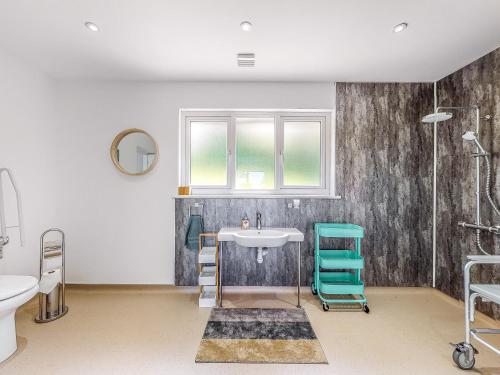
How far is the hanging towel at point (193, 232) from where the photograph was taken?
281 centimetres

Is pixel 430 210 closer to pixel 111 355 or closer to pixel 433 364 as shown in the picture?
pixel 433 364

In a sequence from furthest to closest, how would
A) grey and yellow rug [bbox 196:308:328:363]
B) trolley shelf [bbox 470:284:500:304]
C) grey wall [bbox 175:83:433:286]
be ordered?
grey wall [bbox 175:83:433:286] → grey and yellow rug [bbox 196:308:328:363] → trolley shelf [bbox 470:284:500:304]

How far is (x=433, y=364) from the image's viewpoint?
1.79 meters

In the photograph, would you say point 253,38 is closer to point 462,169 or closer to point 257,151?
point 257,151

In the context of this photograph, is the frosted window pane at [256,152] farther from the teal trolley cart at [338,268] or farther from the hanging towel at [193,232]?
the teal trolley cart at [338,268]

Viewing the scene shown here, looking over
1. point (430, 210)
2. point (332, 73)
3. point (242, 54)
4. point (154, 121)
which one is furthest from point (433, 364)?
point (154, 121)

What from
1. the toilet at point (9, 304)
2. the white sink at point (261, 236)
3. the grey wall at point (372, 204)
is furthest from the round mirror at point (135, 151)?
the toilet at point (9, 304)

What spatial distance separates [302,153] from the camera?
10.1 ft

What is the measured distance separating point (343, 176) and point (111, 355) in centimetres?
273

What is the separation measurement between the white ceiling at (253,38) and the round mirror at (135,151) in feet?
2.13

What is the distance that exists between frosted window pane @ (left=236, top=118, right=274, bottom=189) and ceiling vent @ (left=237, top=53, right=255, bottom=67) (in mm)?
701

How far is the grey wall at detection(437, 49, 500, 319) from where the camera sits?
226 centimetres

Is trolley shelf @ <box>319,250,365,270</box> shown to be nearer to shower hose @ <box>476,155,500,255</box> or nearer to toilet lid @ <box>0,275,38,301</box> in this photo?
shower hose @ <box>476,155,500,255</box>

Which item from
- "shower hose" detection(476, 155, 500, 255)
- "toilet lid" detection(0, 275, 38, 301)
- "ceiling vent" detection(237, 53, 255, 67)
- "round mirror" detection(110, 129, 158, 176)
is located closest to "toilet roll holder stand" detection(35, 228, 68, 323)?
"toilet lid" detection(0, 275, 38, 301)
